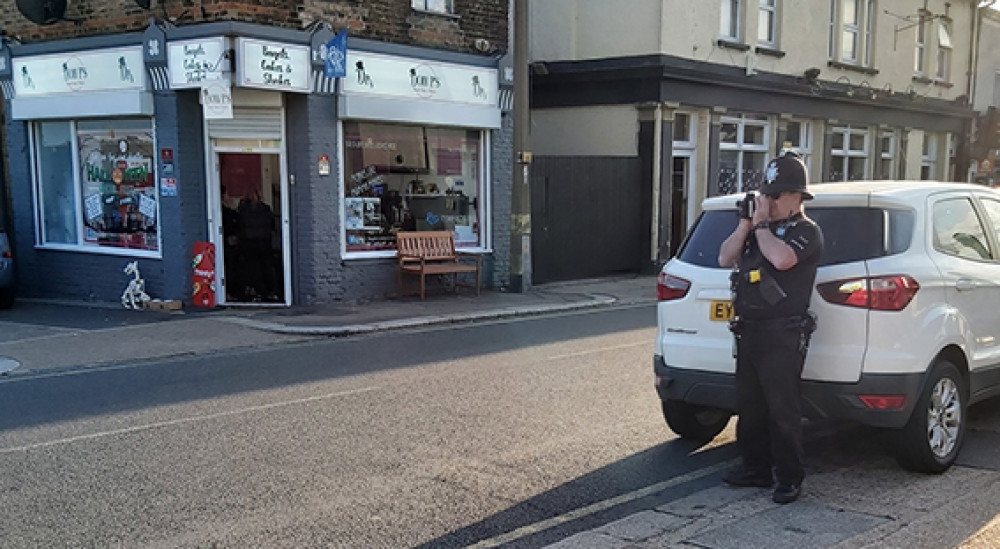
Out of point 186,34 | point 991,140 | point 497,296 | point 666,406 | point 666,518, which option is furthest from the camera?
point 991,140

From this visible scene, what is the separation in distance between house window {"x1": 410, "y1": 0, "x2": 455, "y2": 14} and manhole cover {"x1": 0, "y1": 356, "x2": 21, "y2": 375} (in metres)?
8.11

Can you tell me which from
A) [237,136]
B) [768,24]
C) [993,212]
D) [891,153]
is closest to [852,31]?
[768,24]

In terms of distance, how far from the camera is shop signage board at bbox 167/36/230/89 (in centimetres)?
1188

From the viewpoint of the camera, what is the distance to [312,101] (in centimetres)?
1272

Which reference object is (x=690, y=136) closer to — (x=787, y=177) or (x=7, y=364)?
(x=7, y=364)

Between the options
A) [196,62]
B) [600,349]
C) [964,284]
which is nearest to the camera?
[964,284]

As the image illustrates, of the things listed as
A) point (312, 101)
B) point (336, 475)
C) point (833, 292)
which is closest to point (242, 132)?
point (312, 101)

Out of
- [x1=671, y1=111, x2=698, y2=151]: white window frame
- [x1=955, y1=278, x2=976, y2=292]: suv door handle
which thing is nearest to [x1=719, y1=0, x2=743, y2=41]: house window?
[x1=671, y1=111, x2=698, y2=151]: white window frame

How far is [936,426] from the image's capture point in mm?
5117

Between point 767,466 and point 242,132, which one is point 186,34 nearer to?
point 242,132

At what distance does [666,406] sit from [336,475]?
7.60 ft

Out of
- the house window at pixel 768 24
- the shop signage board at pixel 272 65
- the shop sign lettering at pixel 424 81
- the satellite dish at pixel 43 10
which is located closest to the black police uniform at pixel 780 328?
the shop signage board at pixel 272 65

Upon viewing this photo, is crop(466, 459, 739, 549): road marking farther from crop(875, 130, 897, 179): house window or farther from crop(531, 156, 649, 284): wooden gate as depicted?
crop(875, 130, 897, 179): house window

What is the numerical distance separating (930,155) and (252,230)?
23.6m
